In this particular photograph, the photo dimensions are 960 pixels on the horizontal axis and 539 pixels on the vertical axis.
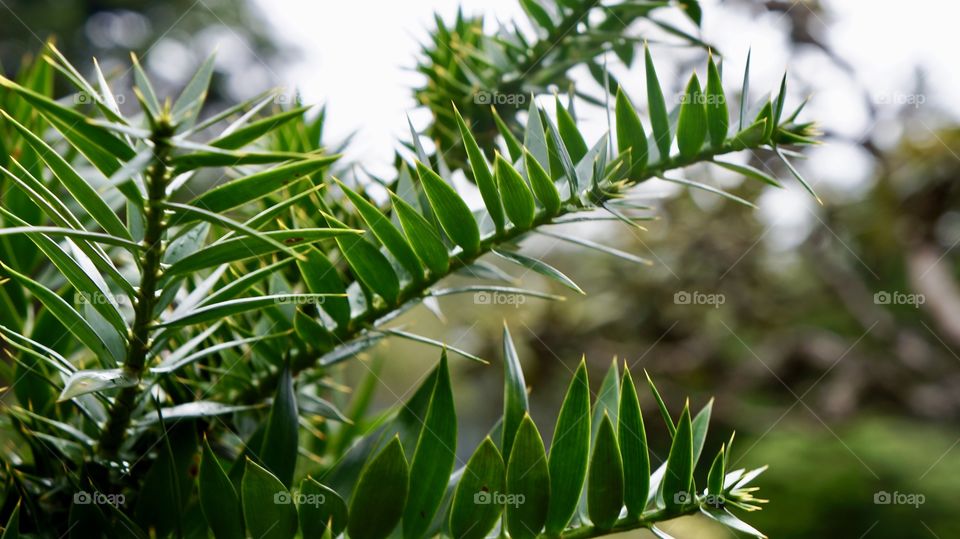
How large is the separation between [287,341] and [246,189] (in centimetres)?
10

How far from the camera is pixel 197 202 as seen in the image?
199 millimetres

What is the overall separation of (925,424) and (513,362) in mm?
4046

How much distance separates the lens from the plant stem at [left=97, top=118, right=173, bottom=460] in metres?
0.17

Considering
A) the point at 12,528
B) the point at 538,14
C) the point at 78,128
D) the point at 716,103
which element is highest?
the point at 538,14

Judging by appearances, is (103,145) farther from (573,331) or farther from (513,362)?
(573,331)

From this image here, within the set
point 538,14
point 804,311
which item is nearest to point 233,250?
point 538,14

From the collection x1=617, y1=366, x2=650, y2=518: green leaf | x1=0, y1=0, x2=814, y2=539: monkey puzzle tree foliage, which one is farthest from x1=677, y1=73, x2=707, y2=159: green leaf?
x1=617, y1=366, x2=650, y2=518: green leaf

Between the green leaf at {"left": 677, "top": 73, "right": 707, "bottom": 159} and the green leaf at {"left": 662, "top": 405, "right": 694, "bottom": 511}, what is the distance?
0.11m

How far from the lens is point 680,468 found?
23cm

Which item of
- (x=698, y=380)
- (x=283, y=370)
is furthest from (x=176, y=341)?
(x=698, y=380)

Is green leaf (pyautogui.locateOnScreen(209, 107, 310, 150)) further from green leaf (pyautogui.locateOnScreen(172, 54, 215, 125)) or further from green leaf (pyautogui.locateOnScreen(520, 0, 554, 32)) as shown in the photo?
green leaf (pyautogui.locateOnScreen(520, 0, 554, 32))

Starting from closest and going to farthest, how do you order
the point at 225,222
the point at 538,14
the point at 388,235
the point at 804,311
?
the point at 225,222 < the point at 388,235 < the point at 538,14 < the point at 804,311

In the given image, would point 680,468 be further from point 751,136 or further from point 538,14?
point 538,14

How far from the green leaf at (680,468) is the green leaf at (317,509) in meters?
0.11
